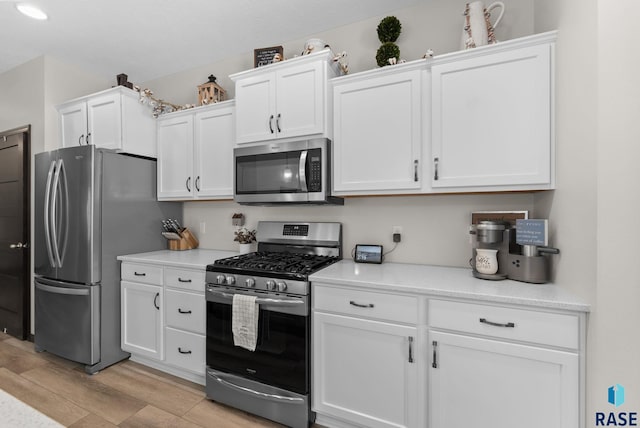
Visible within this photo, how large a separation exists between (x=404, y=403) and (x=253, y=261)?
1.28 metres

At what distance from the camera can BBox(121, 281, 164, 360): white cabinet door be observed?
239cm

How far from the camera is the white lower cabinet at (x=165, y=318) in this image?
2.21m

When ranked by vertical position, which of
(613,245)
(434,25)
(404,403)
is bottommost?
(404,403)

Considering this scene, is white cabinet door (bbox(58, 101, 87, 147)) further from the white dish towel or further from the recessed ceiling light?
the white dish towel

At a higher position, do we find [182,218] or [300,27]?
[300,27]

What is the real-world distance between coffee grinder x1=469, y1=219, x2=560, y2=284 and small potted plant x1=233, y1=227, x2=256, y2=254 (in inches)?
73.0

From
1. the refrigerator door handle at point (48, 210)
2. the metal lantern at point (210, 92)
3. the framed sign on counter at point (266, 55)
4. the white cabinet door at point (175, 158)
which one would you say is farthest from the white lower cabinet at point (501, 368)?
the refrigerator door handle at point (48, 210)

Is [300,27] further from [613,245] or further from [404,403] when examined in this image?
[404,403]

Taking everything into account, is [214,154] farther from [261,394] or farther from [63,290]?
[261,394]

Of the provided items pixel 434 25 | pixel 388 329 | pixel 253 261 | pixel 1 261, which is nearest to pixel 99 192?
pixel 253 261

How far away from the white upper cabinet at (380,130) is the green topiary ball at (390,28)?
37 centimetres

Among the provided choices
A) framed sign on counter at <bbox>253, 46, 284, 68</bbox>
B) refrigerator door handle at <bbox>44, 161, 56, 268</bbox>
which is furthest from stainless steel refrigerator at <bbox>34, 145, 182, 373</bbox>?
framed sign on counter at <bbox>253, 46, 284, 68</bbox>

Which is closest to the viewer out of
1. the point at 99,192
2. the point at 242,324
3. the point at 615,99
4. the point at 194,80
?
the point at 615,99

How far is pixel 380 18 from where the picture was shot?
2307 mm
